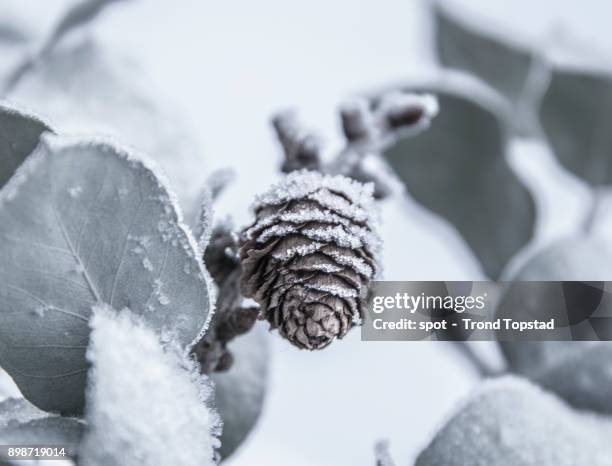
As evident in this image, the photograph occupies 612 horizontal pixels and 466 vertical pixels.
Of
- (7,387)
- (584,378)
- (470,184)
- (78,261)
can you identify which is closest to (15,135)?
(78,261)

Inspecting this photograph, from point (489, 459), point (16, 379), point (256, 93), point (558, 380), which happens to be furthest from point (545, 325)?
point (256, 93)

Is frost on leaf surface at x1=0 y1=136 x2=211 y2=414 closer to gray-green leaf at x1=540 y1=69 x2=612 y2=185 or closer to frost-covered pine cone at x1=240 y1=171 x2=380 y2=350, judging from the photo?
frost-covered pine cone at x1=240 y1=171 x2=380 y2=350

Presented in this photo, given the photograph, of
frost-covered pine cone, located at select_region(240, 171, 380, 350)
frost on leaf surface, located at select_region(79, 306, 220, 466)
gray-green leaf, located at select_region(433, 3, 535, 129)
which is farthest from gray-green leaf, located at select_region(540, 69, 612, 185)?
frost on leaf surface, located at select_region(79, 306, 220, 466)

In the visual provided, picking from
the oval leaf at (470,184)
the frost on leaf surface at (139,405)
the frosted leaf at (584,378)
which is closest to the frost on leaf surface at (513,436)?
the frosted leaf at (584,378)

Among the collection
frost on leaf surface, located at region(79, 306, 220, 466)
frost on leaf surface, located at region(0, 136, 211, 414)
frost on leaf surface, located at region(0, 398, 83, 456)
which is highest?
frost on leaf surface, located at region(0, 136, 211, 414)

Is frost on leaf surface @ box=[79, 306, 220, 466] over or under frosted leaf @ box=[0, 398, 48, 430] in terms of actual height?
over

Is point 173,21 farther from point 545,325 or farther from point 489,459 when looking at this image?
point 489,459
